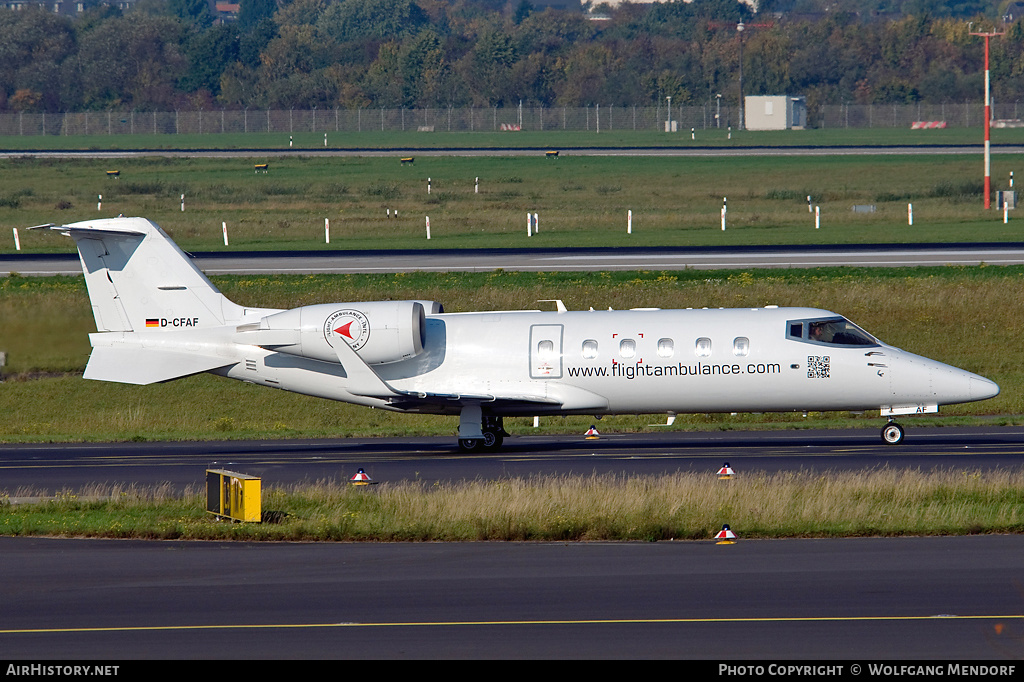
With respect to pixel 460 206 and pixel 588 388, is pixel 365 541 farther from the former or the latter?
pixel 460 206

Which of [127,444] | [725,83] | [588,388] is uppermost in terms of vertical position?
[725,83]

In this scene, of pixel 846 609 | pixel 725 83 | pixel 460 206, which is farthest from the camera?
pixel 725 83

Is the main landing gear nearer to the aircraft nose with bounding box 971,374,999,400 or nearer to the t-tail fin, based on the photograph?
the t-tail fin

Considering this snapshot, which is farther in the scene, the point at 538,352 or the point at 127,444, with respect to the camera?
the point at 127,444

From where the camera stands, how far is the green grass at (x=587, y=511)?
18.8 metres

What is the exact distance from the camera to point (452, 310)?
44.5m

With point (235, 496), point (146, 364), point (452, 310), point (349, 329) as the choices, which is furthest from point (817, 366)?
point (452, 310)

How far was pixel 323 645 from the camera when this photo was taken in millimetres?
13102

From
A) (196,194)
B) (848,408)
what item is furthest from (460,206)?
(848,408)

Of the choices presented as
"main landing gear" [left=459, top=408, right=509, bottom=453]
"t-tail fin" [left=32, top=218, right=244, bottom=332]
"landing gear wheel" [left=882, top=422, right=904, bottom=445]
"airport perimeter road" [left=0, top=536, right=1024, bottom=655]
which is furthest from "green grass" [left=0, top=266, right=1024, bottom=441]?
"airport perimeter road" [left=0, top=536, right=1024, bottom=655]

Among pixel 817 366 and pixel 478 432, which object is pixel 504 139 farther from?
pixel 817 366

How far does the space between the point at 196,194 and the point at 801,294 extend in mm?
57167

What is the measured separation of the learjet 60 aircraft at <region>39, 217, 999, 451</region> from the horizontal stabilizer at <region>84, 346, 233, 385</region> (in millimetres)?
28

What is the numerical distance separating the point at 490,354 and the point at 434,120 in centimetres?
12915
